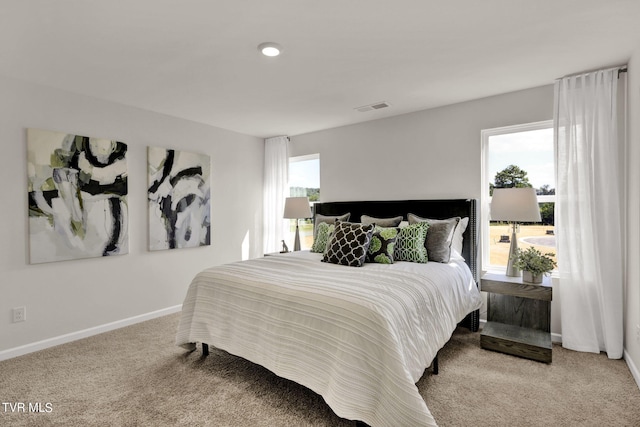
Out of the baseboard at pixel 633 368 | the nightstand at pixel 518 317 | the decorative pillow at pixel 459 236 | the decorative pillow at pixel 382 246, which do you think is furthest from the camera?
the decorative pillow at pixel 459 236

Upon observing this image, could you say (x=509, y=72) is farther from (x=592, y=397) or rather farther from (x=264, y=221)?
(x=264, y=221)

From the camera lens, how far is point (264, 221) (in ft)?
17.4

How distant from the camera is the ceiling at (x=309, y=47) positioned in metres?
1.90

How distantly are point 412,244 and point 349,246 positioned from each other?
615mm

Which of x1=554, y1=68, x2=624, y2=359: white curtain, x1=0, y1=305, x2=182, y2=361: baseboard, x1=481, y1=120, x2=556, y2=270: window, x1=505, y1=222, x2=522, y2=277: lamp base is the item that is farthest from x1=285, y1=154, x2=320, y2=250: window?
x1=554, y1=68, x2=624, y2=359: white curtain

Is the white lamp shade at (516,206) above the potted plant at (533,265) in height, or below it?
above

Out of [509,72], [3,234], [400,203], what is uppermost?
[509,72]

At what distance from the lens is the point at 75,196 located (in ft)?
Answer: 10.4

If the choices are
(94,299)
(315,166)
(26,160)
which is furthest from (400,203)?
(26,160)

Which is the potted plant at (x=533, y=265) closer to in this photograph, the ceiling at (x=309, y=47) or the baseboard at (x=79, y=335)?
the ceiling at (x=309, y=47)

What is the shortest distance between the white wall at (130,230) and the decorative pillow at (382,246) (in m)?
2.52

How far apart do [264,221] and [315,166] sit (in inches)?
48.6

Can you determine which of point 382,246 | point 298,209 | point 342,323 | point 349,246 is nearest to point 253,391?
point 342,323

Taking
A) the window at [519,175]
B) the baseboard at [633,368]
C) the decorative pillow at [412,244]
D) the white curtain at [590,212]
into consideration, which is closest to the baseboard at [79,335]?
the decorative pillow at [412,244]
